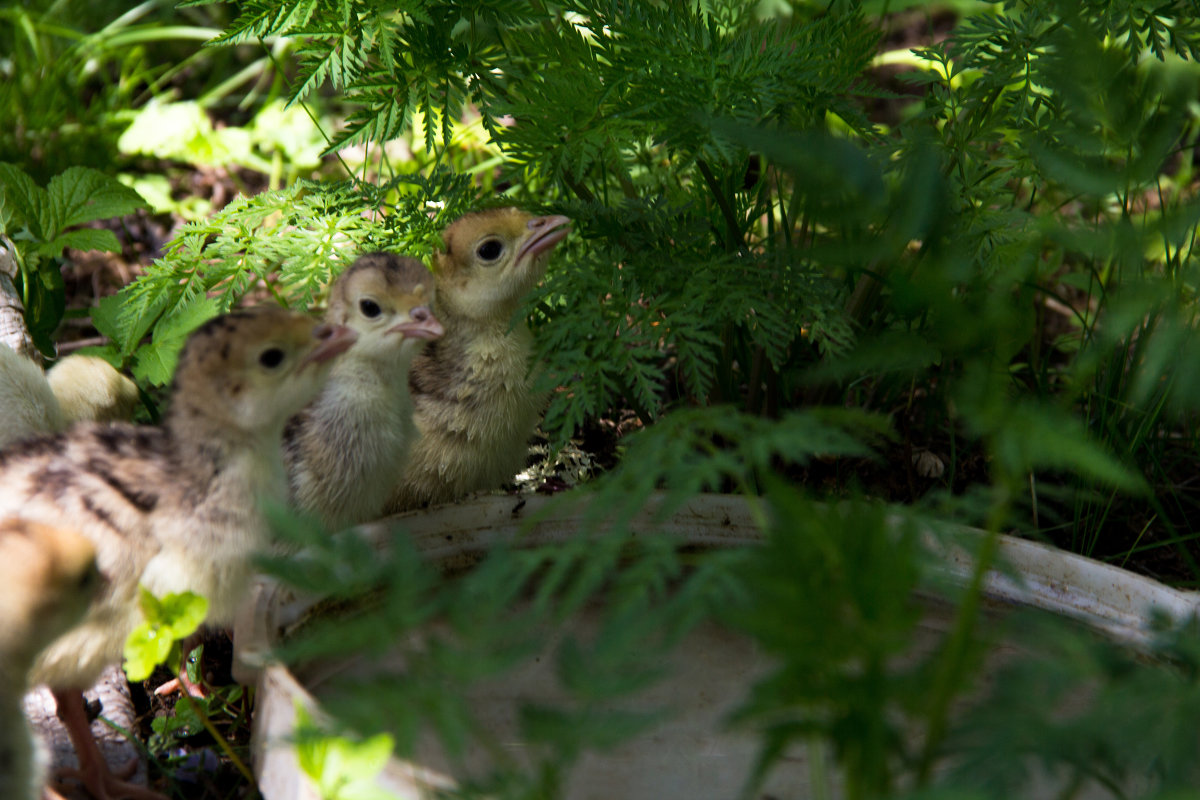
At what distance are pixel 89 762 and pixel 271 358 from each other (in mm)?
887

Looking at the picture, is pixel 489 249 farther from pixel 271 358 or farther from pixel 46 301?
pixel 46 301

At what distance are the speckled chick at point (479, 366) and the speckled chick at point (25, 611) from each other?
1239 millimetres

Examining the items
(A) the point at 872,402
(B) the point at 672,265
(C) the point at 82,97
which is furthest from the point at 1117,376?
(C) the point at 82,97

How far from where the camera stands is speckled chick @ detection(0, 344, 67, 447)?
113 inches

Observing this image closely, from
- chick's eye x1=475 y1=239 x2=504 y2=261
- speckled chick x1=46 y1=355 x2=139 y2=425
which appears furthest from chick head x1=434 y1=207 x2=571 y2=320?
speckled chick x1=46 y1=355 x2=139 y2=425

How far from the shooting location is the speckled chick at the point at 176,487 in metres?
2.22

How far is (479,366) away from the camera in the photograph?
123 inches

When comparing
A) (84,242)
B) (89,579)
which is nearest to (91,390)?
(84,242)

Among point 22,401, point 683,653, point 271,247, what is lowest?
point 683,653

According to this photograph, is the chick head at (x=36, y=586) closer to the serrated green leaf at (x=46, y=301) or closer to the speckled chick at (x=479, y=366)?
the speckled chick at (x=479, y=366)

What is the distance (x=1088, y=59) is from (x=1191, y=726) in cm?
86

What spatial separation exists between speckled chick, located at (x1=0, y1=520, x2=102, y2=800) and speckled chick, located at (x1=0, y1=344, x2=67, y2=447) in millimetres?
1004

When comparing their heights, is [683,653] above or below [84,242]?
below

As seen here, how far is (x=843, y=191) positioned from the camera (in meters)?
1.60
